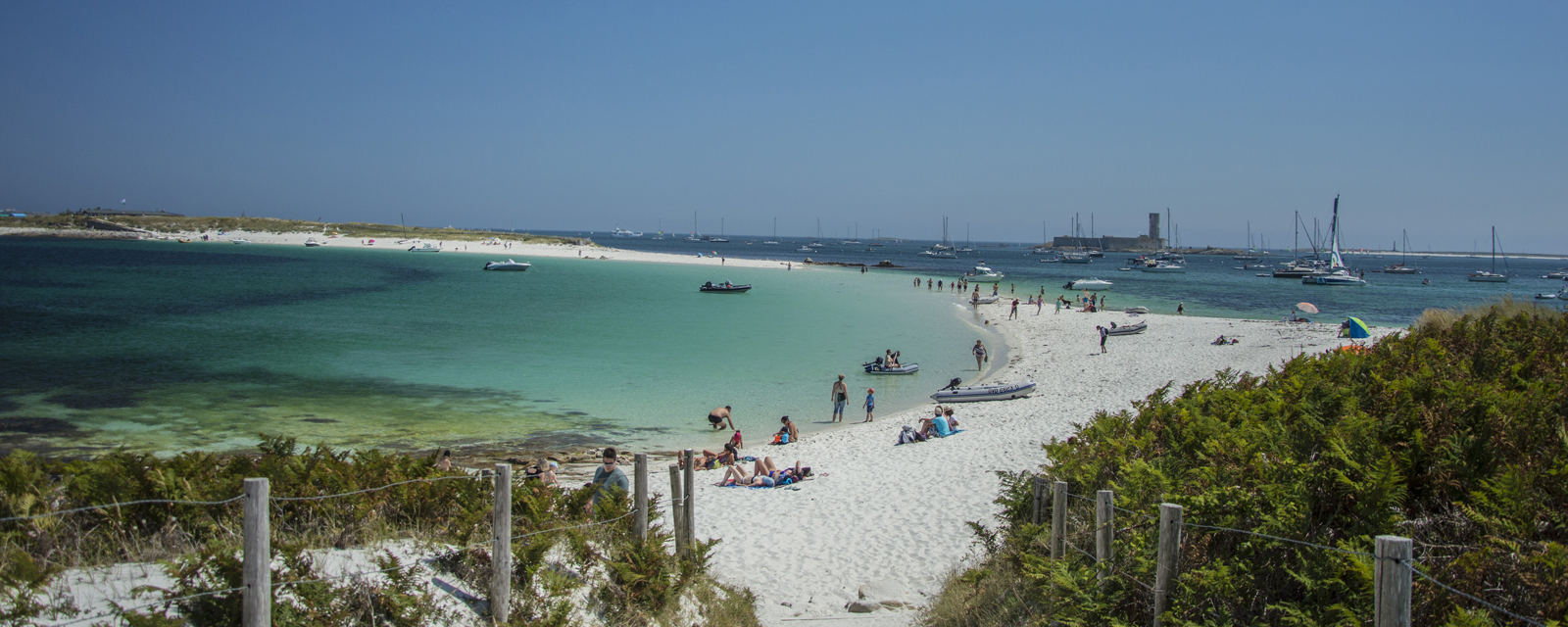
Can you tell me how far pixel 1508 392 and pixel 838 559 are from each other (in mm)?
6894

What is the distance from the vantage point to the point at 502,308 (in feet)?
163

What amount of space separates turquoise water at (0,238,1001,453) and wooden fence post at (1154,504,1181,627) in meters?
14.0

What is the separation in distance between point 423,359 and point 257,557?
27.2 metres

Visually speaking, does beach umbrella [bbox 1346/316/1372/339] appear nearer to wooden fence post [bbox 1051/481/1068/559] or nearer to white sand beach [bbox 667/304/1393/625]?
white sand beach [bbox 667/304/1393/625]

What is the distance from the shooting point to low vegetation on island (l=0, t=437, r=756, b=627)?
16.3 ft

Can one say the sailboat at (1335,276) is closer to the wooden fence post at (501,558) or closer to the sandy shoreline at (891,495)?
the sandy shoreline at (891,495)

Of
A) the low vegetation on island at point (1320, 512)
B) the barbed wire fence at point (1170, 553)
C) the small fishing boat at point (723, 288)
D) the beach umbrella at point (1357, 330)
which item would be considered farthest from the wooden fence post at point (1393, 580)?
the small fishing boat at point (723, 288)

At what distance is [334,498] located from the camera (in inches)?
263

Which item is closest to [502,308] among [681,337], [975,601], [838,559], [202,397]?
[681,337]

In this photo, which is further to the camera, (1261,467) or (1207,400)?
(1207,400)

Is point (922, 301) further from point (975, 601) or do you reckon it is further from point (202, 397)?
point (975, 601)

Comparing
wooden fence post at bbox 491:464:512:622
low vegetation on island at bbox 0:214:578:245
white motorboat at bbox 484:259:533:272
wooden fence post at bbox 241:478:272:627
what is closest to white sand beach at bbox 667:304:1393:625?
wooden fence post at bbox 491:464:512:622

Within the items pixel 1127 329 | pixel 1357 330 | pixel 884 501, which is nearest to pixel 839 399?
pixel 884 501

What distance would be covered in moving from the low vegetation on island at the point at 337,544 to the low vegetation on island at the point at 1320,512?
9.64ft
